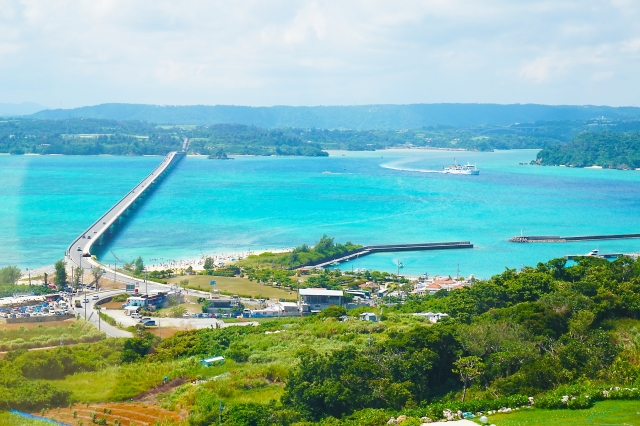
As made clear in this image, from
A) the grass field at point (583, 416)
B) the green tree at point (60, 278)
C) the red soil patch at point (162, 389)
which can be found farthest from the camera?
the green tree at point (60, 278)

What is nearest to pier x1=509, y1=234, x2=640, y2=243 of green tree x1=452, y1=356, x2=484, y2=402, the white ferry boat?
green tree x1=452, y1=356, x2=484, y2=402

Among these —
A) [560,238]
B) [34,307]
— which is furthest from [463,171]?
[34,307]

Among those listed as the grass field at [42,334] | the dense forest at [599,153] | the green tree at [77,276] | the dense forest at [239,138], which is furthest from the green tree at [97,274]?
the dense forest at [599,153]

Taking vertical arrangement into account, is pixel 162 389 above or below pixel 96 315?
above

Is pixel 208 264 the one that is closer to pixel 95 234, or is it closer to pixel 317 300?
pixel 317 300

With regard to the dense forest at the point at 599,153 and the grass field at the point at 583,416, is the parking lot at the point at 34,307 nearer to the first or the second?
the grass field at the point at 583,416

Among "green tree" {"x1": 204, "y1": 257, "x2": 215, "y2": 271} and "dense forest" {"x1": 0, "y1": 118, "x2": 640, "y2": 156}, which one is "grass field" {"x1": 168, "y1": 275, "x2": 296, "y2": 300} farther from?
"dense forest" {"x1": 0, "y1": 118, "x2": 640, "y2": 156}
